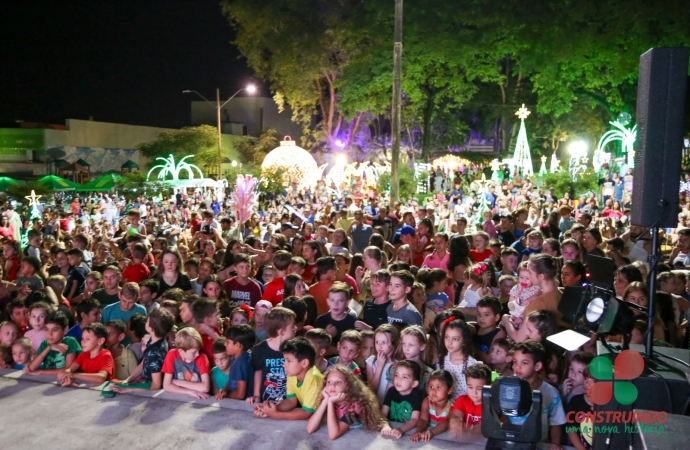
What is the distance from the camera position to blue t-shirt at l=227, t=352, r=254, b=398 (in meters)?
4.71

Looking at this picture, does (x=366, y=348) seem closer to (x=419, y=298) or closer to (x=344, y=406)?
(x=344, y=406)

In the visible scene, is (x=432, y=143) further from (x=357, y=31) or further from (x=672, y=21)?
(x=672, y=21)

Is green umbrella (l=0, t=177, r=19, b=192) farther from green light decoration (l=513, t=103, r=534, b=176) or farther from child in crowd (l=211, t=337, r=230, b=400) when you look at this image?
child in crowd (l=211, t=337, r=230, b=400)

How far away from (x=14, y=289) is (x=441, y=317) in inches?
186

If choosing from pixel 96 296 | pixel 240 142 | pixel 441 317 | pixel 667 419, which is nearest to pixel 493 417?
pixel 667 419

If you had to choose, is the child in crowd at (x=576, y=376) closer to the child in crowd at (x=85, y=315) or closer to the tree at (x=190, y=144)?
the child in crowd at (x=85, y=315)

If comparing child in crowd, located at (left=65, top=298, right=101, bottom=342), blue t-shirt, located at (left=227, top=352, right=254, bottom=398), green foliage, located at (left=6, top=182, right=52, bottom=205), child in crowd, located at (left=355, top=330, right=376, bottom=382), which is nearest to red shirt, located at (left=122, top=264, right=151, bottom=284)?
child in crowd, located at (left=65, top=298, right=101, bottom=342)

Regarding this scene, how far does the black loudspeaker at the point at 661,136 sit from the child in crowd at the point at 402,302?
204cm

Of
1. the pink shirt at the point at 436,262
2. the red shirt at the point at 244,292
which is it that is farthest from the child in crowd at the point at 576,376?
the pink shirt at the point at 436,262

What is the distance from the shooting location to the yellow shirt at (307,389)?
436 centimetres

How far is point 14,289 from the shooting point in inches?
270

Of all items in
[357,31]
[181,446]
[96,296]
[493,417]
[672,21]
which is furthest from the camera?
[357,31]

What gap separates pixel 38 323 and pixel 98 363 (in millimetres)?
805

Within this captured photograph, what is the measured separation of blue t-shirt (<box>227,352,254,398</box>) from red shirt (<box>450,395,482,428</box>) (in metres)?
1.51
